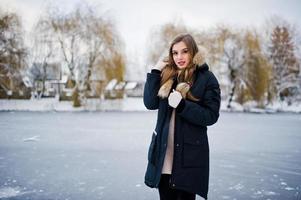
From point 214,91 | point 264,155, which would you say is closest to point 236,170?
point 264,155

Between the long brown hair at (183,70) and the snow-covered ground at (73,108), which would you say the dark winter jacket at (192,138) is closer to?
the long brown hair at (183,70)

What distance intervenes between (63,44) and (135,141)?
16581 mm

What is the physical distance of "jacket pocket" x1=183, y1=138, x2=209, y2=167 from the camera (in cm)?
195

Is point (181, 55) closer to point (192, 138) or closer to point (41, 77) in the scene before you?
point (192, 138)

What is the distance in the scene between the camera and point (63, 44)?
883 inches

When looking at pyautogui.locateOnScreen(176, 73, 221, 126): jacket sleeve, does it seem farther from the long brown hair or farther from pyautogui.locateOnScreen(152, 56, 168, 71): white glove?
pyautogui.locateOnScreen(152, 56, 168, 71): white glove

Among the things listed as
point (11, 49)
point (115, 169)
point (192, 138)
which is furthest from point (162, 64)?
point (11, 49)

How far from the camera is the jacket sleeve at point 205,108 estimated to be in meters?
1.89

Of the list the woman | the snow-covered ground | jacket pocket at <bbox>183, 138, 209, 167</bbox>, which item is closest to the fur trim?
the woman

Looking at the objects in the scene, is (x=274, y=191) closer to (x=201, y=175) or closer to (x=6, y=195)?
(x=201, y=175)

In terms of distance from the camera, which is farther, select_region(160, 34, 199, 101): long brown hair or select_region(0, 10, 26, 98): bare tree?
select_region(0, 10, 26, 98): bare tree

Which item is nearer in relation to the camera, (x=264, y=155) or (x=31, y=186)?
(x=31, y=186)

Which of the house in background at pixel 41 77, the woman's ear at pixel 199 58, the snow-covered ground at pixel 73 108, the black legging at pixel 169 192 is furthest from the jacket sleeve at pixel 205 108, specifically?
the house in background at pixel 41 77

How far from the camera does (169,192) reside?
203 centimetres
